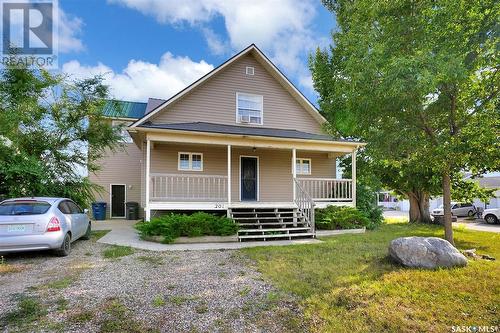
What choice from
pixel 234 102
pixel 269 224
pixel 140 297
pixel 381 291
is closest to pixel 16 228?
pixel 140 297

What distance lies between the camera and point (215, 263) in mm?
6277

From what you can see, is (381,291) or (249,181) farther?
(249,181)

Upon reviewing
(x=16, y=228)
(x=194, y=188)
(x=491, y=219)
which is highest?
(x=194, y=188)

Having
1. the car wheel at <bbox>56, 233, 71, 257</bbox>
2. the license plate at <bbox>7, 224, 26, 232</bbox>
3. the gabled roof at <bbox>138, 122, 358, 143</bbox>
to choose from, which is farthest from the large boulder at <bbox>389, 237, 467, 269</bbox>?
the license plate at <bbox>7, 224, 26, 232</bbox>

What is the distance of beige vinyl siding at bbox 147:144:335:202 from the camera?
12.5 m

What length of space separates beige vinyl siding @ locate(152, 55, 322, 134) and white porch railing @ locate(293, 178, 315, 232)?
396cm

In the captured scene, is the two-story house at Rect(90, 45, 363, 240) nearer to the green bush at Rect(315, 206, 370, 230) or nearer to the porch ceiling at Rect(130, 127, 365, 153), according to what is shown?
the porch ceiling at Rect(130, 127, 365, 153)

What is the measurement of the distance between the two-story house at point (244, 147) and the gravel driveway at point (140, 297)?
14.9 ft

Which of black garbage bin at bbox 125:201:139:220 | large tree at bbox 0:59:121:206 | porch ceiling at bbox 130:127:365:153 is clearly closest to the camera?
large tree at bbox 0:59:121:206

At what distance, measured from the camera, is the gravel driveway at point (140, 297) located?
3.37m

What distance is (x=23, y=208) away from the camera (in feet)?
21.0

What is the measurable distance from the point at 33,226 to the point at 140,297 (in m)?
3.74

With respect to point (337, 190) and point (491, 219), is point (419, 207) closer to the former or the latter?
point (337, 190)

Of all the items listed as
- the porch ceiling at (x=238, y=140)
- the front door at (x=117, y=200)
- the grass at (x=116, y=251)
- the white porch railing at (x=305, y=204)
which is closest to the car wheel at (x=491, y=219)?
the porch ceiling at (x=238, y=140)
